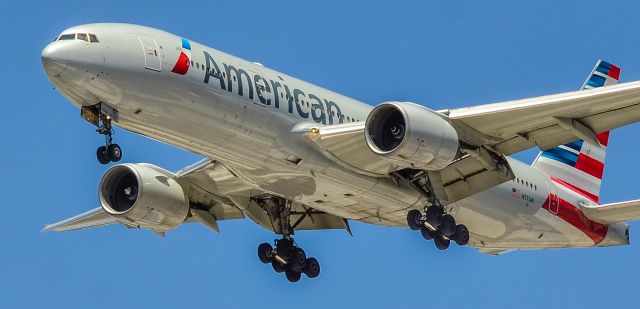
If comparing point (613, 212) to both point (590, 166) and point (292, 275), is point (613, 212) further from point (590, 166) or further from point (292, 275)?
point (292, 275)

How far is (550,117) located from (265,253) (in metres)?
11.7

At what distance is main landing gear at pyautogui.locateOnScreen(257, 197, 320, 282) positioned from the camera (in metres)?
49.4

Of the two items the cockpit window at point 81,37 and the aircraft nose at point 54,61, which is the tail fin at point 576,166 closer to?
the cockpit window at point 81,37

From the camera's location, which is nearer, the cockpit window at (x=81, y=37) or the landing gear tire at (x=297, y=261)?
the cockpit window at (x=81, y=37)

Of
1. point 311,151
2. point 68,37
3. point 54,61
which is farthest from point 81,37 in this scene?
point 311,151

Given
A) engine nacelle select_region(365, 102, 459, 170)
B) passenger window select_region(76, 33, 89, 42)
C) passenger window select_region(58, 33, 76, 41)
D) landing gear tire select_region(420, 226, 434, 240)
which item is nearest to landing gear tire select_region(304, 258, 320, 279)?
landing gear tire select_region(420, 226, 434, 240)

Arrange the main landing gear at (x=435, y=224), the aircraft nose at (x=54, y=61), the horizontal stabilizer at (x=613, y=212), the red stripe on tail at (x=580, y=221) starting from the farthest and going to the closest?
the red stripe on tail at (x=580, y=221) < the horizontal stabilizer at (x=613, y=212) < the main landing gear at (x=435, y=224) < the aircraft nose at (x=54, y=61)

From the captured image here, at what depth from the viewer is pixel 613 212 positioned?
50.1 m

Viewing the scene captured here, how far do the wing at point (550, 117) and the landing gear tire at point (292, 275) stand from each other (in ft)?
28.0

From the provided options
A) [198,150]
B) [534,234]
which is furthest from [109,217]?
[534,234]

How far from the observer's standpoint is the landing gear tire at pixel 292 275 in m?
49.4

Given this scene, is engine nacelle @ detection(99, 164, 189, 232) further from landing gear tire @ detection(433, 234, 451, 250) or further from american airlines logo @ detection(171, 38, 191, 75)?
landing gear tire @ detection(433, 234, 451, 250)

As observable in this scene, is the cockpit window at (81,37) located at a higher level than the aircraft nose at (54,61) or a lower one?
higher

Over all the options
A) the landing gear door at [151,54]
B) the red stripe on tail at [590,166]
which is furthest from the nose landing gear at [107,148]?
the red stripe on tail at [590,166]
